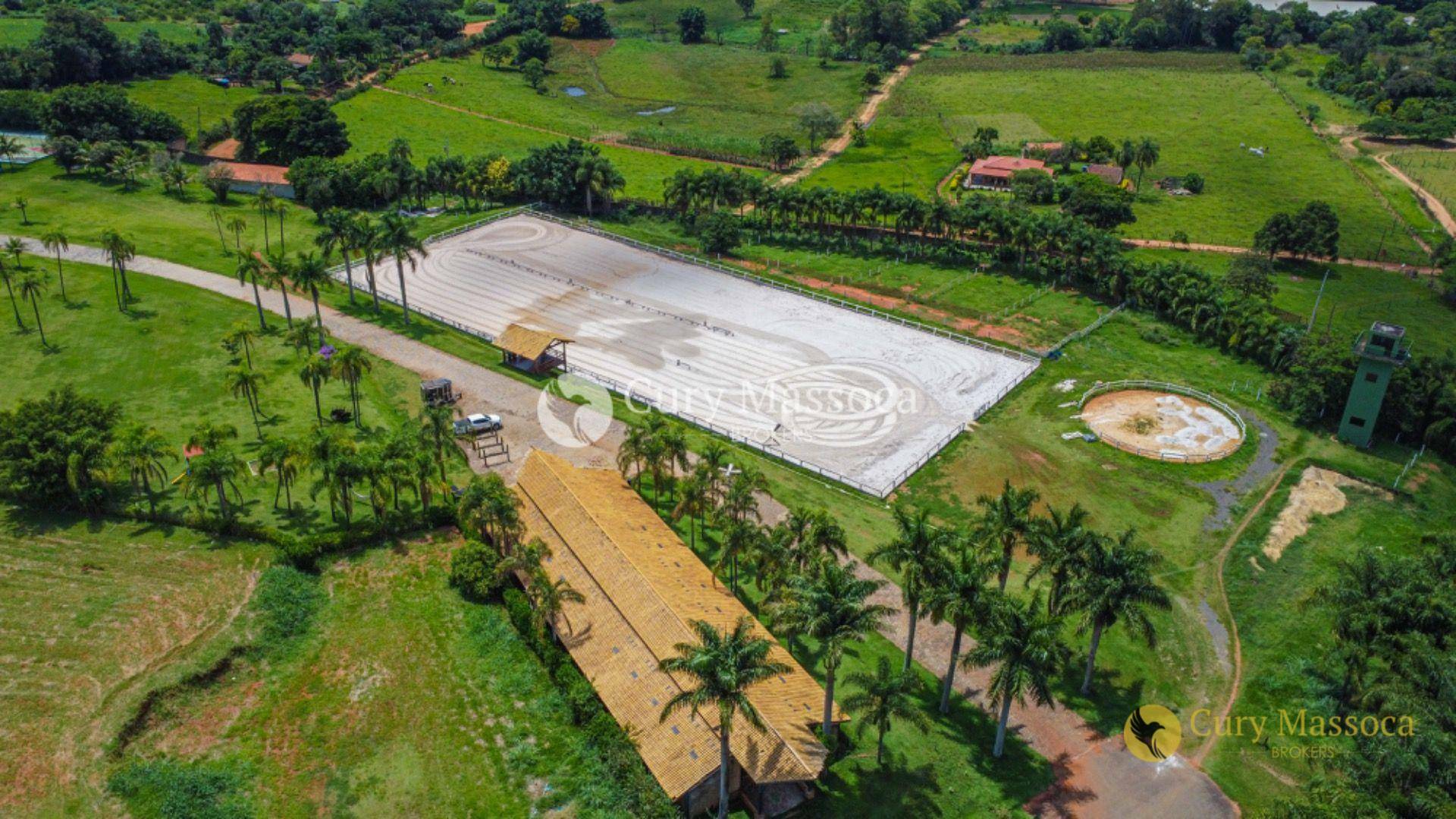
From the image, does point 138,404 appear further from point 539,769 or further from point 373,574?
point 539,769

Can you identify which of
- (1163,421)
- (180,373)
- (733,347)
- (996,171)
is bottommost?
(180,373)

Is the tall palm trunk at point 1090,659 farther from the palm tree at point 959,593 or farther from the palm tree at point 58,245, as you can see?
the palm tree at point 58,245

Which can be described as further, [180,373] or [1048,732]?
[180,373]

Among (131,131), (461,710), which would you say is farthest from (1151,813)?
(131,131)

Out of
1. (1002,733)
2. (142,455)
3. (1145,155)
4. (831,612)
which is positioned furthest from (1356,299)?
(142,455)

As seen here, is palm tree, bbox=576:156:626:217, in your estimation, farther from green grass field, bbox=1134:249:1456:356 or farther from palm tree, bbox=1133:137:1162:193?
palm tree, bbox=1133:137:1162:193

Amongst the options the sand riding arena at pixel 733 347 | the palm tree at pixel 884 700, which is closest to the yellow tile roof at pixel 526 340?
the sand riding arena at pixel 733 347

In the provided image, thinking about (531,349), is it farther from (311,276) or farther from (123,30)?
(123,30)
